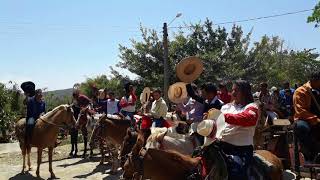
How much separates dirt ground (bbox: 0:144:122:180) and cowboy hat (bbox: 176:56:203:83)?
477 centimetres

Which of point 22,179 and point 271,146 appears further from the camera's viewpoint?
point 22,179

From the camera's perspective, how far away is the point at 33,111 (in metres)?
14.1

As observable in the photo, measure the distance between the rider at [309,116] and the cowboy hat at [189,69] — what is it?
2240 mm

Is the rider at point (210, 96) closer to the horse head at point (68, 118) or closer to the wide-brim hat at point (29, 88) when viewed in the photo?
the horse head at point (68, 118)

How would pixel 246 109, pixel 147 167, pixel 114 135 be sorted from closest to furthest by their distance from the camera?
1. pixel 246 109
2. pixel 147 167
3. pixel 114 135

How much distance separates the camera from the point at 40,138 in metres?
13.5

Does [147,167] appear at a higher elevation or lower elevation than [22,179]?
higher

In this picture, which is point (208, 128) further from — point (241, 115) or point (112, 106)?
point (112, 106)

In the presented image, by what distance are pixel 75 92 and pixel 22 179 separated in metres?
4.52

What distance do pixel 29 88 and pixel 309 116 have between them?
9795mm

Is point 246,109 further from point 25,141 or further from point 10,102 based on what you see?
point 10,102

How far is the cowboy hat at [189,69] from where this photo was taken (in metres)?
8.98

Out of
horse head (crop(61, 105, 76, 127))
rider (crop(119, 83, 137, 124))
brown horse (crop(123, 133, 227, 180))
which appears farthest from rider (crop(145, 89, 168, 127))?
brown horse (crop(123, 133, 227, 180))

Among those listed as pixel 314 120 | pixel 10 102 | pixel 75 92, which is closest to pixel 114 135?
pixel 75 92
